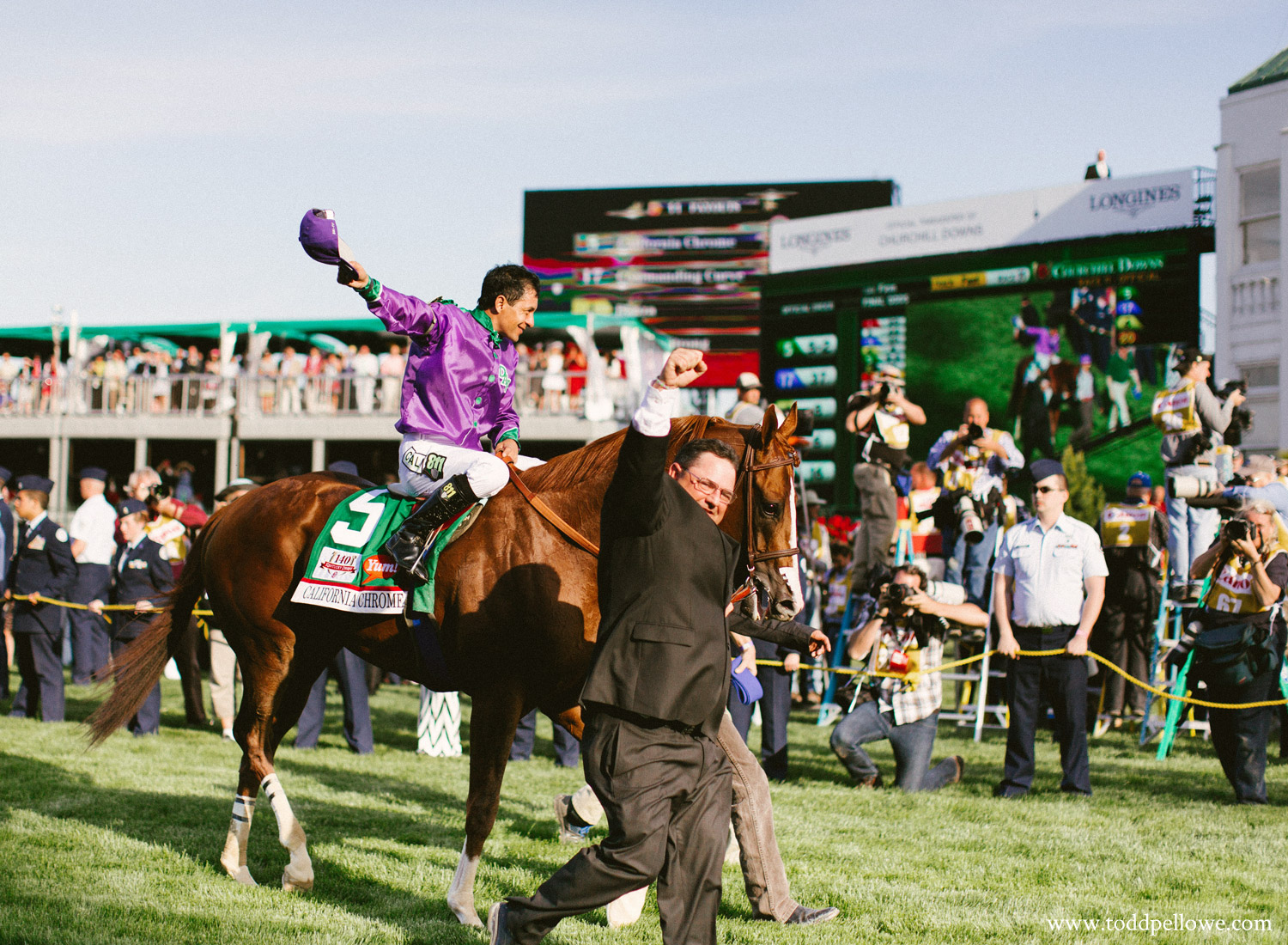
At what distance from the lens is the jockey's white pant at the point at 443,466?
4848 mm

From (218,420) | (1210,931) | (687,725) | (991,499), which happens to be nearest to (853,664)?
(991,499)

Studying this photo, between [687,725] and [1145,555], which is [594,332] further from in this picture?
[687,725]

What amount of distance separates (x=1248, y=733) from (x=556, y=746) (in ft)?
15.6

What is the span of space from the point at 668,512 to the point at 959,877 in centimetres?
299

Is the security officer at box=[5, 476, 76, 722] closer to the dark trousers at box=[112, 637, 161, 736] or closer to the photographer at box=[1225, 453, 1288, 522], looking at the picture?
the dark trousers at box=[112, 637, 161, 736]

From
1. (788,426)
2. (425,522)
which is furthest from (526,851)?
(788,426)

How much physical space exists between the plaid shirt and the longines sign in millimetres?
16145

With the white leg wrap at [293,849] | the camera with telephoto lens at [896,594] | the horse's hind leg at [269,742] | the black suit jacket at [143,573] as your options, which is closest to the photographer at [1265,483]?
the camera with telephoto lens at [896,594]

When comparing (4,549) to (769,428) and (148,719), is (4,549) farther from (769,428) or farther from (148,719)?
(769,428)

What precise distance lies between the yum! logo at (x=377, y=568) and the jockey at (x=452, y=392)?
2.9 inches

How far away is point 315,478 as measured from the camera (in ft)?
19.4

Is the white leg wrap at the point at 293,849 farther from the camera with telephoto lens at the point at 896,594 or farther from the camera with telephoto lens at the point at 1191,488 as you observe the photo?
the camera with telephoto lens at the point at 1191,488

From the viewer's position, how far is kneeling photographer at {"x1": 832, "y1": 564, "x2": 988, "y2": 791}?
7.87 meters

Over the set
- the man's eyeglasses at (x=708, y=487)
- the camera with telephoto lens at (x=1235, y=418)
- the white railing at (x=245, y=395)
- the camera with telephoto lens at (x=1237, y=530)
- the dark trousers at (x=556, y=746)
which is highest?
the white railing at (x=245, y=395)
